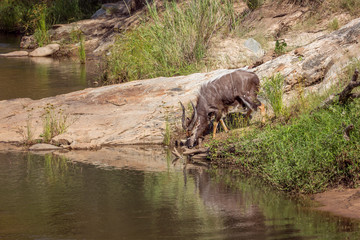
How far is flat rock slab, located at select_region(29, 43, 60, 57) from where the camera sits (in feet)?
79.3

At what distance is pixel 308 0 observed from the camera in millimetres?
17141

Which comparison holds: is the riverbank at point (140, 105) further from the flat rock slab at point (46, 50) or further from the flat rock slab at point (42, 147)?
the flat rock slab at point (46, 50)

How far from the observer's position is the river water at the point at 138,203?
672cm

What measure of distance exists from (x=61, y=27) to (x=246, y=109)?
682 inches

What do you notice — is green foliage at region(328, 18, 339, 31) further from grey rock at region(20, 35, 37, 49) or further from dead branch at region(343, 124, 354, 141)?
grey rock at region(20, 35, 37, 49)

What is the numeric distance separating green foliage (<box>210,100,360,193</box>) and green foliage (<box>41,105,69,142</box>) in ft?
14.2

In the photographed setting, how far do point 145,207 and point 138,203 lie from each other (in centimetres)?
22

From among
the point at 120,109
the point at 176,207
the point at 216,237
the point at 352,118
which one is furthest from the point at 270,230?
the point at 120,109

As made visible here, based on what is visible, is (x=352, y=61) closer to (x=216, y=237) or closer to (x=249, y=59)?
(x=249, y=59)

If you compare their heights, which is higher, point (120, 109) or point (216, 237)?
point (120, 109)

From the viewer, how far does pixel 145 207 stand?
304 inches

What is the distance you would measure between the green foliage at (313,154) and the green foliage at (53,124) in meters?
A: 4.33

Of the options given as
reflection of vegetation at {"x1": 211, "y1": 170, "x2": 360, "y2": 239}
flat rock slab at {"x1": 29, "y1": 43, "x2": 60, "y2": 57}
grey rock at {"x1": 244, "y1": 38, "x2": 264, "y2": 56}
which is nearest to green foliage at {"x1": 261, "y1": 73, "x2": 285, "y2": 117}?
reflection of vegetation at {"x1": 211, "y1": 170, "x2": 360, "y2": 239}

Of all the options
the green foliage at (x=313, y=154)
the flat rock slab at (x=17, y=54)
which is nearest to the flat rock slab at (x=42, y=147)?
the green foliage at (x=313, y=154)
